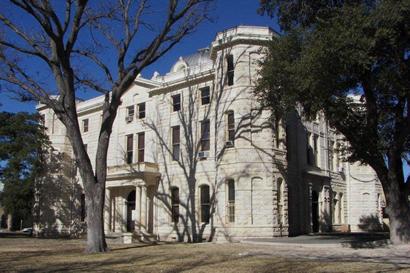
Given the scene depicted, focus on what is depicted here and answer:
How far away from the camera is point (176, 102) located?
110 feet

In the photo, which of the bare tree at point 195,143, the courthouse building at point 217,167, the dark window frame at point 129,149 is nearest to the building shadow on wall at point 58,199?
the courthouse building at point 217,167

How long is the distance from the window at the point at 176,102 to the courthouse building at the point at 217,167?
0.26ft

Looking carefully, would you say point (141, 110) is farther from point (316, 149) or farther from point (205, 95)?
point (316, 149)

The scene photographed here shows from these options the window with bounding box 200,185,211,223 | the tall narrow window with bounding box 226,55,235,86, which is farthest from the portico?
the tall narrow window with bounding box 226,55,235,86

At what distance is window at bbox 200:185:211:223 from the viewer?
98.2 feet

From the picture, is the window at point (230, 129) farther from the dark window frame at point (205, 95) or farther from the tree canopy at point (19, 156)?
the tree canopy at point (19, 156)

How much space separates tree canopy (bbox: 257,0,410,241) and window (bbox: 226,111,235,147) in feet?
18.7

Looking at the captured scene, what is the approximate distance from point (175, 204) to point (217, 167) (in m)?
4.73

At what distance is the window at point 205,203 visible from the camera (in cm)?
2992

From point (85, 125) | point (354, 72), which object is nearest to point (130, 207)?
point (85, 125)

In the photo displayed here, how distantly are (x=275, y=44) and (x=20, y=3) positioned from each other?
11.1 meters

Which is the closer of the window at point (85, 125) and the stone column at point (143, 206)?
the stone column at point (143, 206)

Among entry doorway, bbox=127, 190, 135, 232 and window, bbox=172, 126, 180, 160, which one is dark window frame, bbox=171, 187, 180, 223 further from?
entry doorway, bbox=127, 190, 135, 232

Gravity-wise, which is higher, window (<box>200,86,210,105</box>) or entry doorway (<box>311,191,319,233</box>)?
window (<box>200,86,210,105</box>)
